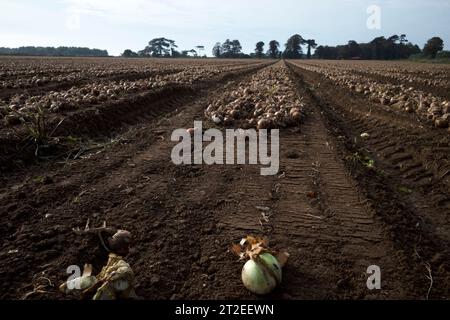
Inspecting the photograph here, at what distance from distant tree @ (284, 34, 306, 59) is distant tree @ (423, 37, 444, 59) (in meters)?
46.3

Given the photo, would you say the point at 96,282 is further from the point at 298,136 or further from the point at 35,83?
the point at 35,83

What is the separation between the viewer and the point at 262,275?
96.2 inches

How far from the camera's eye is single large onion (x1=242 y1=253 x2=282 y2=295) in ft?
7.98

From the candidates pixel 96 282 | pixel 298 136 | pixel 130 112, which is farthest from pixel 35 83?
pixel 96 282

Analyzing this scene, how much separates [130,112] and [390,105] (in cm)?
697

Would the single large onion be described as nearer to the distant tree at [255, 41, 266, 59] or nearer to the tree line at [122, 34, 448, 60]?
the tree line at [122, 34, 448, 60]
